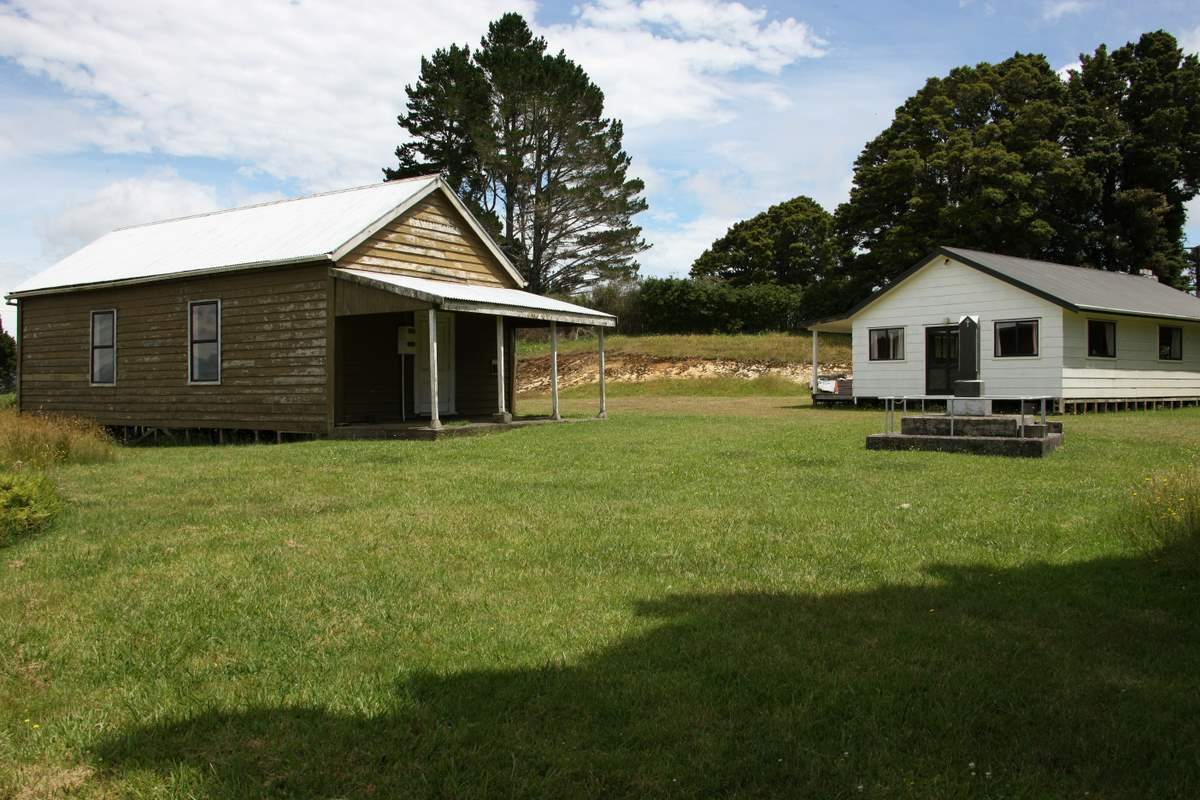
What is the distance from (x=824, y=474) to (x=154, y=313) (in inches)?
621

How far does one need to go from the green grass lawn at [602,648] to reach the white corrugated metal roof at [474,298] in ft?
24.3

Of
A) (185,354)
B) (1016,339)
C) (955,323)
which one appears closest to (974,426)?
(1016,339)

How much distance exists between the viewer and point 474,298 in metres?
17.2

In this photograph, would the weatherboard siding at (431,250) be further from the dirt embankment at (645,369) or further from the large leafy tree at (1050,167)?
the large leafy tree at (1050,167)

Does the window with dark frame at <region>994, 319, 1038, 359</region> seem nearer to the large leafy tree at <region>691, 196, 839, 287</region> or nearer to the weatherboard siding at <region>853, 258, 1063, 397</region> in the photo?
the weatherboard siding at <region>853, 258, 1063, 397</region>

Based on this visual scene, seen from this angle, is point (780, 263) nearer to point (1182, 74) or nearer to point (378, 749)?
point (1182, 74)

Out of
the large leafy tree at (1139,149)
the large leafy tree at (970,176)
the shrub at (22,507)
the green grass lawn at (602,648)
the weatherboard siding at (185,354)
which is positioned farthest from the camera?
the large leafy tree at (1139,149)

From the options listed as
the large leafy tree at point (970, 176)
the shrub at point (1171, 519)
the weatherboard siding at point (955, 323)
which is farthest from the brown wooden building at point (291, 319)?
the large leafy tree at point (970, 176)

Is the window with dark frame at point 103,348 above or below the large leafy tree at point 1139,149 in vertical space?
below

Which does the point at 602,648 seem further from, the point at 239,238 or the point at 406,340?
the point at 239,238

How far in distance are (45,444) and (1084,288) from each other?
2528cm

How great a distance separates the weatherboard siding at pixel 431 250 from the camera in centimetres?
1834

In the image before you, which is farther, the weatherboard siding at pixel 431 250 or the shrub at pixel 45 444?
the weatherboard siding at pixel 431 250

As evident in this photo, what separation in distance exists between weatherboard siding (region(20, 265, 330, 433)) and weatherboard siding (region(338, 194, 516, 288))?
1486 mm
